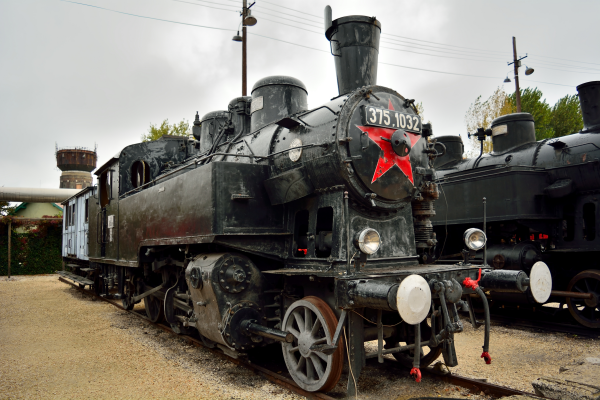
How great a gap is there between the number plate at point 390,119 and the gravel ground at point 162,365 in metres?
2.62

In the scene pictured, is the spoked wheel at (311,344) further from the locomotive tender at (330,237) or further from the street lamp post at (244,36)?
the street lamp post at (244,36)

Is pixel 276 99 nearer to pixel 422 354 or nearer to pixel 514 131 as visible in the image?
pixel 422 354

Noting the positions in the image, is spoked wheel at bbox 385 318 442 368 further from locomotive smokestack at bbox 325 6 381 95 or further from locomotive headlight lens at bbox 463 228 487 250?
locomotive smokestack at bbox 325 6 381 95

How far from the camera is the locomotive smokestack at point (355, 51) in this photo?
500cm

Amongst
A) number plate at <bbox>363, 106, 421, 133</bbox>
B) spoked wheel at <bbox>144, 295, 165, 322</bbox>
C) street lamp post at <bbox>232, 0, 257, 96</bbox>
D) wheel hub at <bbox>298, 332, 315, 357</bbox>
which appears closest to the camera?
wheel hub at <bbox>298, 332, 315, 357</bbox>

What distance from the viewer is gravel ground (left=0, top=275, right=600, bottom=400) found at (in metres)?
4.18

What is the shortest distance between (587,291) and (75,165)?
1676 inches

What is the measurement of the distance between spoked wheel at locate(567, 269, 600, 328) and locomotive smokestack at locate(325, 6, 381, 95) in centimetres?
481

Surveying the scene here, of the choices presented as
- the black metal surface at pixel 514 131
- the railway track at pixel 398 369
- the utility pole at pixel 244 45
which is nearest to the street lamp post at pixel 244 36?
the utility pole at pixel 244 45

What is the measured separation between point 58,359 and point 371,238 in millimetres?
4365

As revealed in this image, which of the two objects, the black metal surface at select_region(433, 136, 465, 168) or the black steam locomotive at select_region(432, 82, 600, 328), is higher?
the black metal surface at select_region(433, 136, 465, 168)

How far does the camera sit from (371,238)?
12.1ft

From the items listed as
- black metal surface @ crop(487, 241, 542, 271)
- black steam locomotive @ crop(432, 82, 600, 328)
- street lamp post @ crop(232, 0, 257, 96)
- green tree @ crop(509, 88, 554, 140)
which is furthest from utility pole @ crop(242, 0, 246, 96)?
green tree @ crop(509, 88, 554, 140)

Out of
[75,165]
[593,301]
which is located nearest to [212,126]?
[593,301]
